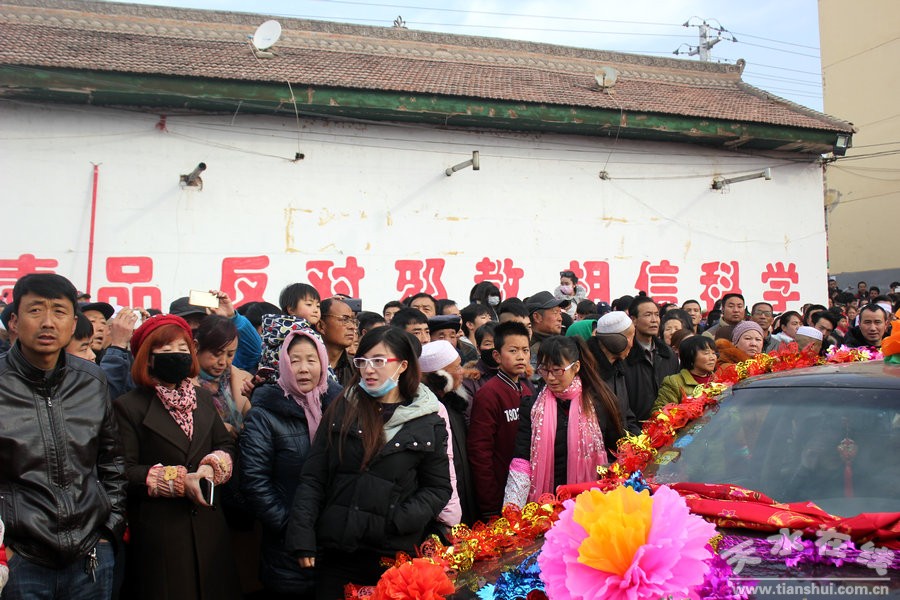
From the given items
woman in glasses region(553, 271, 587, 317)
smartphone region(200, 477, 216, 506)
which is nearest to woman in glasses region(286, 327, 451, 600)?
smartphone region(200, 477, 216, 506)

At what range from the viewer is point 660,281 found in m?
14.0

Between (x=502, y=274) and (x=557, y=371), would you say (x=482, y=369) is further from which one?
(x=502, y=274)

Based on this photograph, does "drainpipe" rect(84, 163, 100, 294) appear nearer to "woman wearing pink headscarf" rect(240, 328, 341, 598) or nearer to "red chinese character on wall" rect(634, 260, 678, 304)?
"woman wearing pink headscarf" rect(240, 328, 341, 598)

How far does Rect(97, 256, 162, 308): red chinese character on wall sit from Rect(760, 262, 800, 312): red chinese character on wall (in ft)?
34.5

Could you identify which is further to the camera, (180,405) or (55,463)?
(180,405)

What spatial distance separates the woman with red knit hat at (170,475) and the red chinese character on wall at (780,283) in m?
13.3

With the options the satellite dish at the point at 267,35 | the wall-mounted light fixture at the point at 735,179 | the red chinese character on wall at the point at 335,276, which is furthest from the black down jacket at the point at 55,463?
the wall-mounted light fixture at the point at 735,179

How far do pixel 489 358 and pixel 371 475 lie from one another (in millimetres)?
1650

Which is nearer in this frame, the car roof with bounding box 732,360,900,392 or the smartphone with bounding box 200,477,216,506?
the car roof with bounding box 732,360,900,392

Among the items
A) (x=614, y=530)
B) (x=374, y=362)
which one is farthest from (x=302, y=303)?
(x=614, y=530)

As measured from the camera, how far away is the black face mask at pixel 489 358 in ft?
15.7

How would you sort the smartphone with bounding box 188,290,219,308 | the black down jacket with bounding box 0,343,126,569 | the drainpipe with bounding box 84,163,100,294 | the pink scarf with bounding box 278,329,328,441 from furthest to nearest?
1. the drainpipe with bounding box 84,163,100,294
2. the smartphone with bounding box 188,290,219,308
3. the pink scarf with bounding box 278,329,328,441
4. the black down jacket with bounding box 0,343,126,569

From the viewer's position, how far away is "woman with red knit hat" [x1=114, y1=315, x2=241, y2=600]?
3344mm

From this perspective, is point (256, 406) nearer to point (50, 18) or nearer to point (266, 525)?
point (266, 525)
